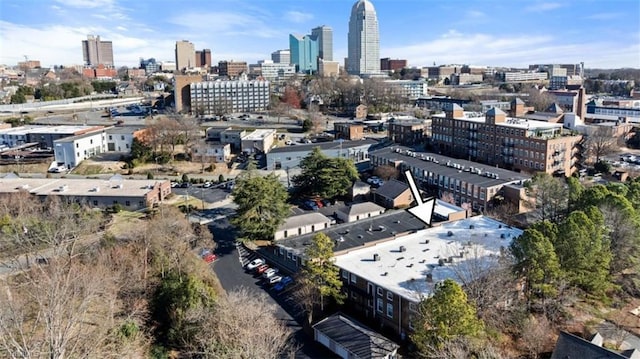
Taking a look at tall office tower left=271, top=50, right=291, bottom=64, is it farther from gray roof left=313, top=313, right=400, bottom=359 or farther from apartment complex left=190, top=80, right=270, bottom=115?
gray roof left=313, top=313, right=400, bottom=359

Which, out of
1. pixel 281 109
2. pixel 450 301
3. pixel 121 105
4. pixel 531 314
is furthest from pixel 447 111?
pixel 121 105

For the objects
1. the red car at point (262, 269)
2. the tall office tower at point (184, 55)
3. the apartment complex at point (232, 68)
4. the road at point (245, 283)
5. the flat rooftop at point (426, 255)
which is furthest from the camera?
the tall office tower at point (184, 55)

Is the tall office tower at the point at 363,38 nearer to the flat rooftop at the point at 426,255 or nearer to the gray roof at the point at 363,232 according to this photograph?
the gray roof at the point at 363,232

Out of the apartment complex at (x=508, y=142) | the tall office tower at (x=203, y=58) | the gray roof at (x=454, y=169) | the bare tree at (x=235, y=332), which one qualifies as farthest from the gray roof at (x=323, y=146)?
the tall office tower at (x=203, y=58)

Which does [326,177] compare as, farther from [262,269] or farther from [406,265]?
[406,265]

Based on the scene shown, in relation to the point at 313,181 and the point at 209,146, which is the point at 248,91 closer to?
the point at 209,146

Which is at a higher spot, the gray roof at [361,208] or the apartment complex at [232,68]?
the apartment complex at [232,68]
